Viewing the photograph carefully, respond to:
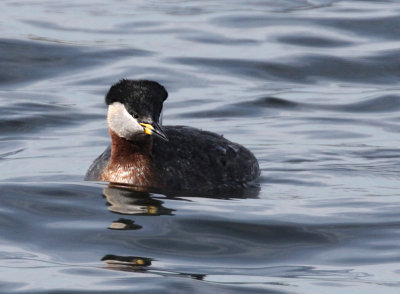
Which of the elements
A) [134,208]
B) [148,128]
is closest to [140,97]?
[148,128]

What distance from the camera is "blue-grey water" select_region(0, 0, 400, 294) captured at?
31.9 feet

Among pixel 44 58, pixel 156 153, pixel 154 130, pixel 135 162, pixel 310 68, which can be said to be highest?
pixel 310 68

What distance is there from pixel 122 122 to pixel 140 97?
1.30 ft

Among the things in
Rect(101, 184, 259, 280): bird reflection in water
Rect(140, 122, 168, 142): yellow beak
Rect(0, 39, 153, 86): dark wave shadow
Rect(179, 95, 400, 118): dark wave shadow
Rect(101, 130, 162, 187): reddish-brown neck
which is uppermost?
Rect(0, 39, 153, 86): dark wave shadow

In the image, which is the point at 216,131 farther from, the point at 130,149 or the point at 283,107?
the point at 130,149

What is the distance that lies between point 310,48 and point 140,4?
556 centimetres

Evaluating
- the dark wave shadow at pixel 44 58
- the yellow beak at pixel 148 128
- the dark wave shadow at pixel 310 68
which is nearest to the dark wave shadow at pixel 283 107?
the dark wave shadow at pixel 310 68

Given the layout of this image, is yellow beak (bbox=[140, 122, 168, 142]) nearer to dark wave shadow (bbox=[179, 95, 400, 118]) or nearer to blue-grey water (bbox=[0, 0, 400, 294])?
blue-grey water (bbox=[0, 0, 400, 294])

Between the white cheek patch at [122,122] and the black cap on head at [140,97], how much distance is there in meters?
0.07

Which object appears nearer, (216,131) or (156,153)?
(156,153)

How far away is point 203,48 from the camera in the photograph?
22234 mm

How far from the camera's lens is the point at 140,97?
39.4ft

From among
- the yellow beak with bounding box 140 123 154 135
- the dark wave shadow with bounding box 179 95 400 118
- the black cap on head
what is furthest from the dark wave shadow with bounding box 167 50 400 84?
the yellow beak with bounding box 140 123 154 135

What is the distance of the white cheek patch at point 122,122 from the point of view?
12164mm
